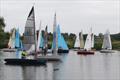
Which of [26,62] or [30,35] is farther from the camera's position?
[30,35]

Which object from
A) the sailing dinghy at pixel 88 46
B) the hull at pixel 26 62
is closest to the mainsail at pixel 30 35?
the hull at pixel 26 62

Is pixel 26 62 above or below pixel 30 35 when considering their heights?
below

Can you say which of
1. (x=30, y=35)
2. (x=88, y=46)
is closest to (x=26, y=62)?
(x=30, y=35)

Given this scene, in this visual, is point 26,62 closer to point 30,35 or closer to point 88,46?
point 30,35

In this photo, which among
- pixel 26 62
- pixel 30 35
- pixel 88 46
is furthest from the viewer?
pixel 88 46

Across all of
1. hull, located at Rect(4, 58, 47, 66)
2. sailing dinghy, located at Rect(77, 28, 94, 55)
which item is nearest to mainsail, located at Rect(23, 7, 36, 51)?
hull, located at Rect(4, 58, 47, 66)

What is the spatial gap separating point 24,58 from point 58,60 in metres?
8.98

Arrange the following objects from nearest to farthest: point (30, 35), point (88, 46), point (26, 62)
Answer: point (26, 62) → point (30, 35) → point (88, 46)

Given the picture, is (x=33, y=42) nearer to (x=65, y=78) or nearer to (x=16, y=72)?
(x=16, y=72)

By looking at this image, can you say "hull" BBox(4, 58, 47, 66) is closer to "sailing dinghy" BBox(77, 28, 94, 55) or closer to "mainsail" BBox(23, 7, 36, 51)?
"mainsail" BBox(23, 7, 36, 51)

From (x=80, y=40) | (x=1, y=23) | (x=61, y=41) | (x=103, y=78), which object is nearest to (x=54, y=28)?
(x=61, y=41)

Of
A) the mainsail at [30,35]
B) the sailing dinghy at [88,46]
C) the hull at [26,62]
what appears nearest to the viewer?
the hull at [26,62]

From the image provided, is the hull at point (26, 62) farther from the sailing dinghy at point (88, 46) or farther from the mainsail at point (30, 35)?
the sailing dinghy at point (88, 46)

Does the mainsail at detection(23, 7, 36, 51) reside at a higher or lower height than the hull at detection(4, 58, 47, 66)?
higher
